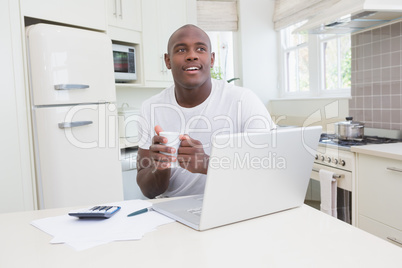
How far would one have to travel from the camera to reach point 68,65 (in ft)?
7.87

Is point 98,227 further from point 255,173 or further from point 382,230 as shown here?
point 382,230

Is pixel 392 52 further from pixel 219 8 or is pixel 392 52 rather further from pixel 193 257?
pixel 193 257

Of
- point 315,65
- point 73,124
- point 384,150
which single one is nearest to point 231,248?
point 384,150

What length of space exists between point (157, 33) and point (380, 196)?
245 cm

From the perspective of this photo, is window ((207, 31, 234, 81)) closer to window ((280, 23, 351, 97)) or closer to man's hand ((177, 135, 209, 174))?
window ((280, 23, 351, 97))

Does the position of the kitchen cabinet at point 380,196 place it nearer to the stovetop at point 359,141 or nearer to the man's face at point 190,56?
the stovetop at point 359,141

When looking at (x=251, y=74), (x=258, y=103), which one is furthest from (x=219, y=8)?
(x=258, y=103)

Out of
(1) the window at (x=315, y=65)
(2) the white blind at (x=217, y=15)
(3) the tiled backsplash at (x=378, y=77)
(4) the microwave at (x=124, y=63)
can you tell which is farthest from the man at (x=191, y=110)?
(2) the white blind at (x=217, y=15)

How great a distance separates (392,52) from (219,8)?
2.08 m

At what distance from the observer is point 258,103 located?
1.61m

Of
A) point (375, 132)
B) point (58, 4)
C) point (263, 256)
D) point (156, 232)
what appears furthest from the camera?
point (375, 132)

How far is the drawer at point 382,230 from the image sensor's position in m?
1.90

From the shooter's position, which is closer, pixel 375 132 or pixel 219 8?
pixel 375 132

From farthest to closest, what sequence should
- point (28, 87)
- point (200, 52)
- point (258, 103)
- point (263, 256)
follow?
point (28, 87) → point (258, 103) → point (200, 52) → point (263, 256)
